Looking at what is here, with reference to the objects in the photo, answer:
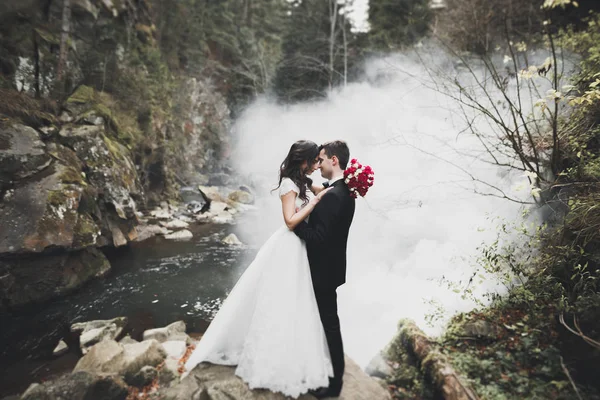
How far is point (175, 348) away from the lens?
4.61 m

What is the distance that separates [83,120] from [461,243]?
35.8 feet

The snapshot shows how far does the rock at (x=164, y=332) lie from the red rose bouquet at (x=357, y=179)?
452 cm

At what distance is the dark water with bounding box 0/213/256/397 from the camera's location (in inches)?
179

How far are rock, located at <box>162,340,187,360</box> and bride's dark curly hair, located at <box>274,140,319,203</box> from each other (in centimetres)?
359

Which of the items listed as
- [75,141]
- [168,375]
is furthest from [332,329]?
[75,141]

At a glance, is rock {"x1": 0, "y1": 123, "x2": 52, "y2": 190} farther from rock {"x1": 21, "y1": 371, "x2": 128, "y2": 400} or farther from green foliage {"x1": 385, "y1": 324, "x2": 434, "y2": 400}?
green foliage {"x1": 385, "y1": 324, "x2": 434, "y2": 400}

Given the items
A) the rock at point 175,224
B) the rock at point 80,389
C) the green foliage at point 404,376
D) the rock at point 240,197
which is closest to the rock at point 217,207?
the rock at point 240,197

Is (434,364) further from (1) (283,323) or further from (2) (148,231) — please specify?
(2) (148,231)

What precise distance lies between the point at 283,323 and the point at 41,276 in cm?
615

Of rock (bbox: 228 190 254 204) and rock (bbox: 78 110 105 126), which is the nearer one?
rock (bbox: 78 110 105 126)

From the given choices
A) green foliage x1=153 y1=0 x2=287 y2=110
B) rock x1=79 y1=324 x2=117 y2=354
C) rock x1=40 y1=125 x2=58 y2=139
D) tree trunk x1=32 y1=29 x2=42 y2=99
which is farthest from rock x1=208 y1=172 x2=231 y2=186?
rock x1=79 y1=324 x2=117 y2=354

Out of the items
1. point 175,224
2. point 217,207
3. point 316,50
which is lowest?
point 175,224

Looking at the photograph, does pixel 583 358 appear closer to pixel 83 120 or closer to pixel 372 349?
pixel 372 349

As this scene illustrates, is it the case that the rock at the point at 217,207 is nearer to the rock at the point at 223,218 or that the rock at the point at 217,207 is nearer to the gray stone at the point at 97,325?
the rock at the point at 223,218
